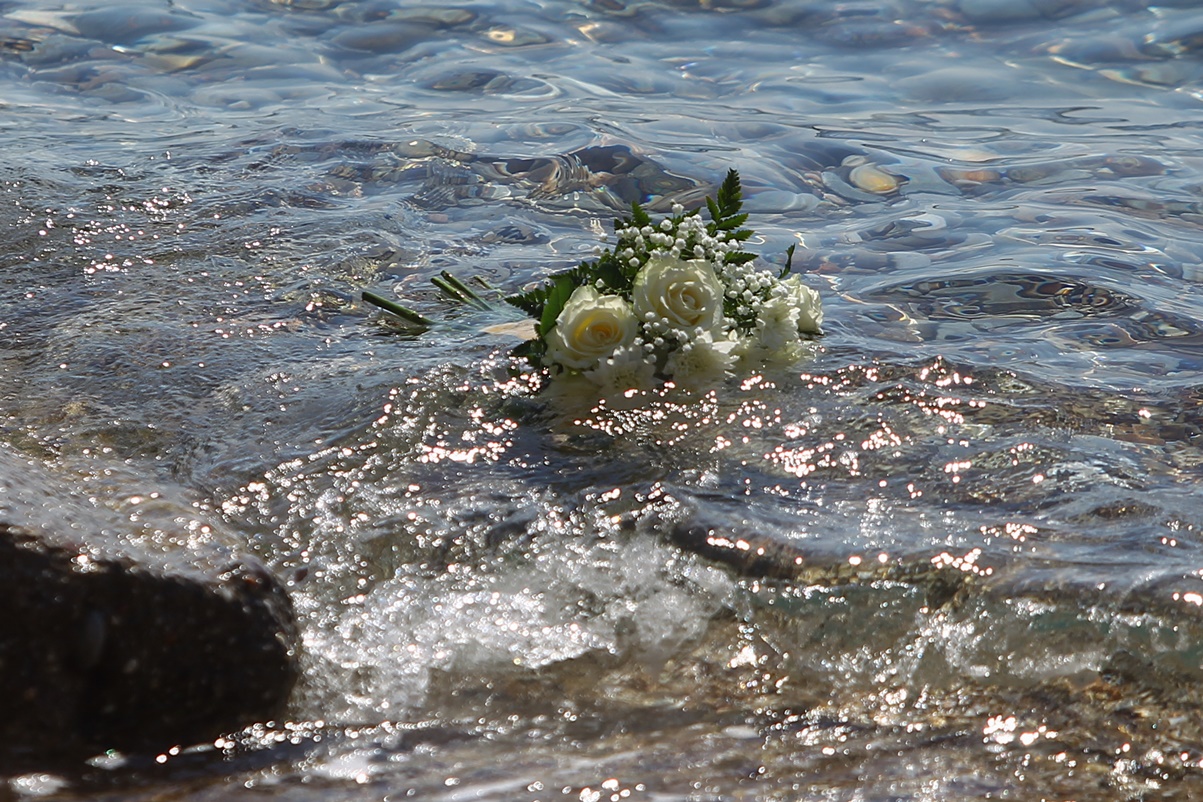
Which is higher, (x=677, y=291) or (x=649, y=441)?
(x=677, y=291)

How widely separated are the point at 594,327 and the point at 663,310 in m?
0.23

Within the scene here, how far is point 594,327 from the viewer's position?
4.11m

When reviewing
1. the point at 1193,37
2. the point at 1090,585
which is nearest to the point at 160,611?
the point at 1090,585

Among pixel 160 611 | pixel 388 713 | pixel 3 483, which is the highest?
pixel 3 483

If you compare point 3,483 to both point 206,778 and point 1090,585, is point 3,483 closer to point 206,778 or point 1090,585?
point 206,778

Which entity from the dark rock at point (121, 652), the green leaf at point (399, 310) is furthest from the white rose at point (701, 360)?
the dark rock at point (121, 652)

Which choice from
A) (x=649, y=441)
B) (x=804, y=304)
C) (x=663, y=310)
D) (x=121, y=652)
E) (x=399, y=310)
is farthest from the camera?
(x=399, y=310)

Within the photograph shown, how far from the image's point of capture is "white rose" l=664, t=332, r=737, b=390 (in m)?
4.15

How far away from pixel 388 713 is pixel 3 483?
3.11ft

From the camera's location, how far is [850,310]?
547 cm

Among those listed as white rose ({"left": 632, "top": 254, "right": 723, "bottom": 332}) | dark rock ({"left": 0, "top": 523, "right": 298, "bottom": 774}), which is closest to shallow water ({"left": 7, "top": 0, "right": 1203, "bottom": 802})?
dark rock ({"left": 0, "top": 523, "right": 298, "bottom": 774})

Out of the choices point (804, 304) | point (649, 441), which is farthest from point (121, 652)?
point (804, 304)

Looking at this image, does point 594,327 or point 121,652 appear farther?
point 594,327

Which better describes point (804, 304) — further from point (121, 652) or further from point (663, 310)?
point (121, 652)
